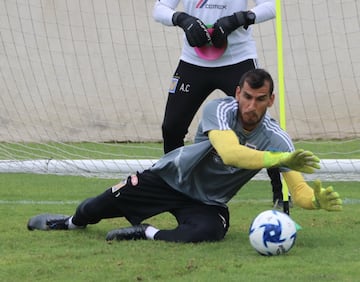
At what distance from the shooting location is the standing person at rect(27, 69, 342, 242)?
6.06 metres

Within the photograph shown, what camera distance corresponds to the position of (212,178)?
668 centimetres

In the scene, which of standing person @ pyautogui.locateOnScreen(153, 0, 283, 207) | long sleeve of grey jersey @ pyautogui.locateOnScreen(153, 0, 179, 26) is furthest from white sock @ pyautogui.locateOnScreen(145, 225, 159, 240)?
long sleeve of grey jersey @ pyautogui.locateOnScreen(153, 0, 179, 26)

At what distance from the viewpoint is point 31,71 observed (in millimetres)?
13008

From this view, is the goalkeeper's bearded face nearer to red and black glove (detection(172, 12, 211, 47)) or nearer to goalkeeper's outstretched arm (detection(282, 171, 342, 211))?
goalkeeper's outstretched arm (detection(282, 171, 342, 211))

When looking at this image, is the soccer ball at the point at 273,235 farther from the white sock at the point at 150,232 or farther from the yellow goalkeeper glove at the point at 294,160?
the white sock at the point at 150,232

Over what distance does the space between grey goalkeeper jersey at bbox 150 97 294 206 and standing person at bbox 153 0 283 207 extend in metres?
1.10

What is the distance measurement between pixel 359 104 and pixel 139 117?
120 inches

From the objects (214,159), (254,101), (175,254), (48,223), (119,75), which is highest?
(254,101)

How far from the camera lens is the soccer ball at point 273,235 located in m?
5.93

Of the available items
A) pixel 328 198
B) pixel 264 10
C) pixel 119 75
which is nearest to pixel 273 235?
pixel 328 198

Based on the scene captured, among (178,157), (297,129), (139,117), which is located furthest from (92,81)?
(178,157)

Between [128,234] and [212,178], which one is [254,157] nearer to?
[212,178]

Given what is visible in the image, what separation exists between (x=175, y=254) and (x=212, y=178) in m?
0.80

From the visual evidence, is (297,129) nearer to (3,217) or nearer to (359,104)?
(359,104)
